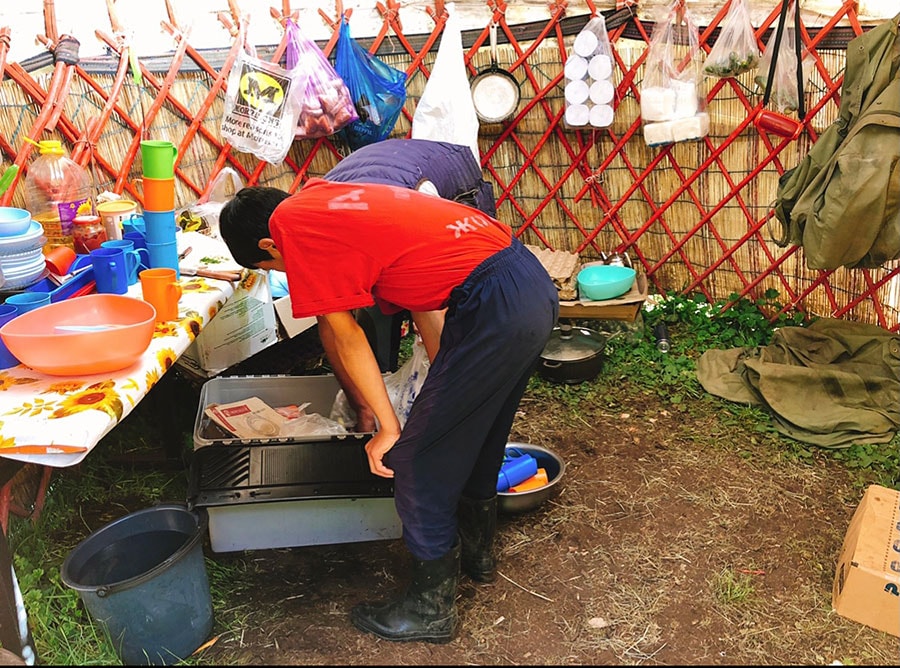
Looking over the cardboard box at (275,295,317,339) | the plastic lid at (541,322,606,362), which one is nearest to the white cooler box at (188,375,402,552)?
the cardboard box at (275,295,317,339)

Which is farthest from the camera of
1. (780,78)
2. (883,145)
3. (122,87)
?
(122,87)

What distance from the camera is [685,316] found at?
3.63 meters

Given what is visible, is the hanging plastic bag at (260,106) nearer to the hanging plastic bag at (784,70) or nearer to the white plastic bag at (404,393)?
the white plastic bag at (404,393)

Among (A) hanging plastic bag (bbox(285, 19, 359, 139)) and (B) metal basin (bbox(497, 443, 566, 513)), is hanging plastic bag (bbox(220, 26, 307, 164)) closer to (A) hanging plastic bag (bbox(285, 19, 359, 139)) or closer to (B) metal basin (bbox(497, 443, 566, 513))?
(A) hanging plastic bag (bbox(285, 19, 359, 139))

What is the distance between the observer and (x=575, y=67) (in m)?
3.23

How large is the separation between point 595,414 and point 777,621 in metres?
1.20

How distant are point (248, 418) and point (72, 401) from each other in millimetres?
736

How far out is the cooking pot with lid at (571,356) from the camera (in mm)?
3123

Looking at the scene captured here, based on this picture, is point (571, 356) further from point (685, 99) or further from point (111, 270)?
point (111, 270)

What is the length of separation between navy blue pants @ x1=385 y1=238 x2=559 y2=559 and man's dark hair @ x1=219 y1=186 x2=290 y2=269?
45 cm

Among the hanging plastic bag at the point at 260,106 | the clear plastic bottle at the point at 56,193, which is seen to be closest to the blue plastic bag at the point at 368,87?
the hanging plastic bag at the point at 260,106

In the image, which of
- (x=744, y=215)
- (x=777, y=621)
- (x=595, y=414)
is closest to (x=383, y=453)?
(x=777, y=621)

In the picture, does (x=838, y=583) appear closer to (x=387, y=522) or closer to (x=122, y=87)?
(x=387, y=522)

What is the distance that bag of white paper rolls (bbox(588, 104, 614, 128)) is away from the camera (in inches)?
129
